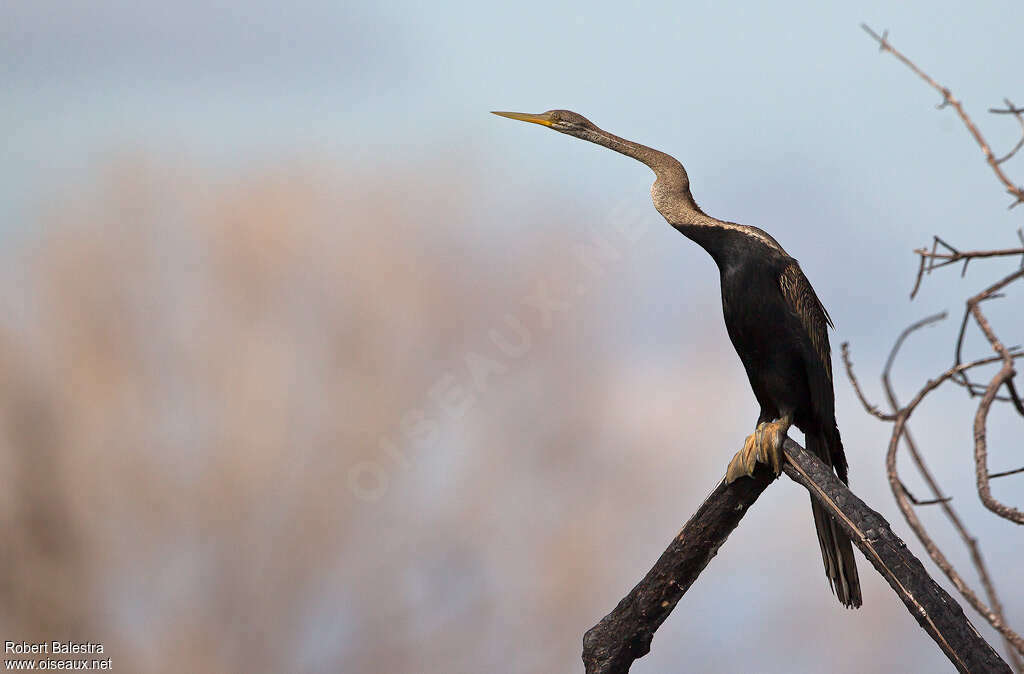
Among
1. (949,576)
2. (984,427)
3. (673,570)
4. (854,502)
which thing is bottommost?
(673,570)

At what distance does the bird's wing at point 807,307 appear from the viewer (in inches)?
104

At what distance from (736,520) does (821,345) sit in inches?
20.8

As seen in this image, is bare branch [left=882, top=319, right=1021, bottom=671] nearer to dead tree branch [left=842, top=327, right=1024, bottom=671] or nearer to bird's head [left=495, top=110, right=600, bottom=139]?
dead tree branch [left=842, top=327, right=1024, bottom=671]

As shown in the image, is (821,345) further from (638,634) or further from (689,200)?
(638,634)

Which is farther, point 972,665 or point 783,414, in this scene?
point 783,414

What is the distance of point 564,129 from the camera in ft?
9.84

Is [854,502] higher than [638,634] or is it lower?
higher

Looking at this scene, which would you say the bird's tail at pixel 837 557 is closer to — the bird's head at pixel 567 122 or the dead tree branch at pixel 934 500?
the dead tree branch at pixel 934 500

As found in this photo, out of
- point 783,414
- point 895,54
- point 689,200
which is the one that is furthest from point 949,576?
point 895,54

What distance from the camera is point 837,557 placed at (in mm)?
2672

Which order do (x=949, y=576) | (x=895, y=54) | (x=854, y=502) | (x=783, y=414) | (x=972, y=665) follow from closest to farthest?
(x=972, y=665) < (x=854, y=502) < (x=949, y=576) < (x=783, y=414) < (x=895, y=54)

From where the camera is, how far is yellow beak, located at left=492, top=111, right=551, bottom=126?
3.01m

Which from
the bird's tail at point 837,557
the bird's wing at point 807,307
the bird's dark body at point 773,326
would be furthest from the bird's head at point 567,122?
the bird's tail at point 837,557

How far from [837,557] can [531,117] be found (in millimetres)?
1522
